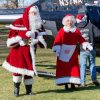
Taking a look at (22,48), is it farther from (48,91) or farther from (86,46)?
(86,46)

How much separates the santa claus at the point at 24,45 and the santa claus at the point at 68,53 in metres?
0.64

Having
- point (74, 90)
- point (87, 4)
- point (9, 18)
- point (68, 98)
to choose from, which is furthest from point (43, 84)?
point (9, 18)

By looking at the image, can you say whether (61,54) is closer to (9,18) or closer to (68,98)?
(68,98)

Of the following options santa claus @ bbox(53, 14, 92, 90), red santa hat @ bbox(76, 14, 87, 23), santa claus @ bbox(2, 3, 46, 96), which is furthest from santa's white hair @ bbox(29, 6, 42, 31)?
red santa hat @ bbox(76, 14, 87, 23)

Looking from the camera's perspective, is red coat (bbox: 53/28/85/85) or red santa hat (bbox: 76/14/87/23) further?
red santa hat (bbox: 76/14/87/23)

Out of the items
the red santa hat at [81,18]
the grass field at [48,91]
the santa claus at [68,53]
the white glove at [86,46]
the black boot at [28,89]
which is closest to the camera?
the grass field at [48,91]

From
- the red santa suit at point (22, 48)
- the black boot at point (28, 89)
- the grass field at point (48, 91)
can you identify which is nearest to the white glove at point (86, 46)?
the grass field at point (48, 91)

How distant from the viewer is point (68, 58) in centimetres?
928

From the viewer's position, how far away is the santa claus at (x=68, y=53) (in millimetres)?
9203

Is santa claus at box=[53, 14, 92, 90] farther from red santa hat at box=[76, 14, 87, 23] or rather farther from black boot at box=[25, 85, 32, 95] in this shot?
red santa hat at box=[76, 14, 87, 23]

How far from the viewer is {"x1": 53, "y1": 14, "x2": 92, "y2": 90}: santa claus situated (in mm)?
9203

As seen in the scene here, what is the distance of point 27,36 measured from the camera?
8680mm

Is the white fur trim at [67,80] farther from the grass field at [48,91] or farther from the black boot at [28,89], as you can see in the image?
the black boot at [28,89]

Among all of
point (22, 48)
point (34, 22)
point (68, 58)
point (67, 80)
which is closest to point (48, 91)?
point (67, 80)
